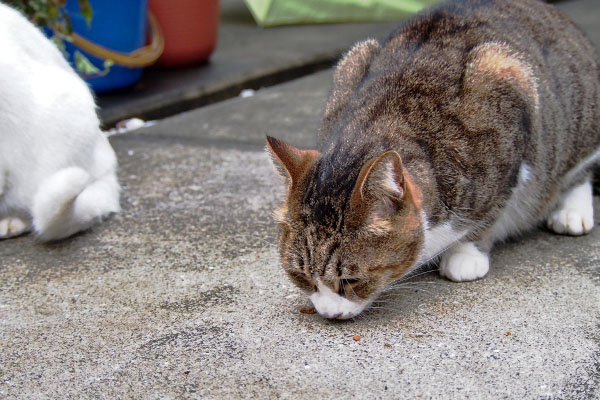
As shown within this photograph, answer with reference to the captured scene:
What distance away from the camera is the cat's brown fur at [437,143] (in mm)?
1972

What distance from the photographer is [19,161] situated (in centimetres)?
270

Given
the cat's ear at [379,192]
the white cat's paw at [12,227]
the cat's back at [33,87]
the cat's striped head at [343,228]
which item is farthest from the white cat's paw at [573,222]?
the white cat's paw at [12,227]

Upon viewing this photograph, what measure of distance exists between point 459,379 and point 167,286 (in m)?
1.05

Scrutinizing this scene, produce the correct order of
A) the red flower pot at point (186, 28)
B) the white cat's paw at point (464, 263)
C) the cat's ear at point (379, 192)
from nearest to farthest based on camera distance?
the cat's ear at point (379, 192) < the white cat's paw at point (464, 263) < the red flower pot at point (186, 28)

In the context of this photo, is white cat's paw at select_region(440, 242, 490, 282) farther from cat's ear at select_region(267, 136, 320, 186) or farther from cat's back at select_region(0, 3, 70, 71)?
cat's back at select_region(0, 3, 70, 71)

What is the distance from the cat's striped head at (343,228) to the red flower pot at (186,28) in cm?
308

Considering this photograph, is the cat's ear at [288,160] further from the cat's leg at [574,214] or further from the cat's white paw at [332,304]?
the cat's leg at [574,214]

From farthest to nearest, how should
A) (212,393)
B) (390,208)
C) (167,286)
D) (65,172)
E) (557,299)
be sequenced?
1. (65,172)
2. (167,286)
3. (557,299)
4. (390,208)
5. (212,393)

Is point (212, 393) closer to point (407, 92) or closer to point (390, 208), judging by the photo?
point (390, 208)

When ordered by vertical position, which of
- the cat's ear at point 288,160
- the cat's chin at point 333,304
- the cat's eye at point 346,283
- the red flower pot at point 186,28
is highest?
the cat's ear at point 288,160

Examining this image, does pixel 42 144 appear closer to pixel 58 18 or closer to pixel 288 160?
pixel 288 160

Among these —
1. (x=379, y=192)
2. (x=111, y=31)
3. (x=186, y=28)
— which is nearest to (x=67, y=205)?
(x=379, y=192)

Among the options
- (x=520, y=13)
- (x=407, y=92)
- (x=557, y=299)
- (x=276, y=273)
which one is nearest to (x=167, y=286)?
(x=276, y=273)

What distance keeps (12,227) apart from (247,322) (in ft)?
3.95
